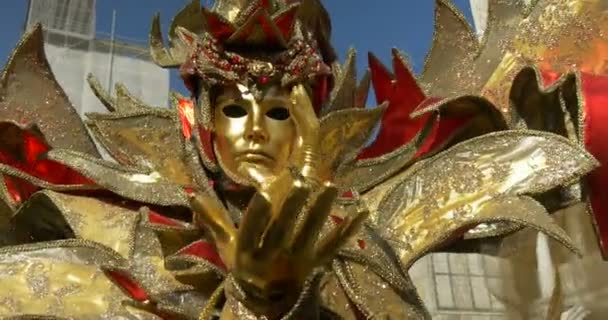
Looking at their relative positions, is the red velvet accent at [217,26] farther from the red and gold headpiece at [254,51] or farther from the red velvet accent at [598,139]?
the red velvet accent at [598,139]

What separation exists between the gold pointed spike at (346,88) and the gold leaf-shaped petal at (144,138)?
13.2 inches

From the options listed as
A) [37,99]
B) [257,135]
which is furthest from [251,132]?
[37,99]

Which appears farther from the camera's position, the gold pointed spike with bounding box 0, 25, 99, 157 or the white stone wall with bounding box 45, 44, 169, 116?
the white stone wall with bounding box 45, 44, 169, 116

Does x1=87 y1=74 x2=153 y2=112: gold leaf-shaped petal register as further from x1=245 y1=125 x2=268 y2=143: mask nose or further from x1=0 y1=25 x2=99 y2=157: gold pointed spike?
x1=245 y1=125 x2=268 y2=143: mask nose

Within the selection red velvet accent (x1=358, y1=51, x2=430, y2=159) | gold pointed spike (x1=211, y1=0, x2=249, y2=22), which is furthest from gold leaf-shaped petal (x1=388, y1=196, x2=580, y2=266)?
gold pointed spike (x1=211, y1=0, x2=249, y2=22)

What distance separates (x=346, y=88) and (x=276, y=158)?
343 mm

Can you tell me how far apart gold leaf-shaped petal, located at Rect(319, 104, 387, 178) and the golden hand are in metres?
0.38

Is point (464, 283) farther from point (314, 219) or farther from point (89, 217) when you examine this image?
point (314, 219)

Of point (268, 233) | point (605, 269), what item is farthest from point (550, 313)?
point (605, 269)

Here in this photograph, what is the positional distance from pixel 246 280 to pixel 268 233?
0.33 ft

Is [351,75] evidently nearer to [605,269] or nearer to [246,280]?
[246,280]

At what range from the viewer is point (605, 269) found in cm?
291

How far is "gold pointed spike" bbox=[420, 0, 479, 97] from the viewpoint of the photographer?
5.97ft

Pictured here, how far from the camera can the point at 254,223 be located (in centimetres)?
104
